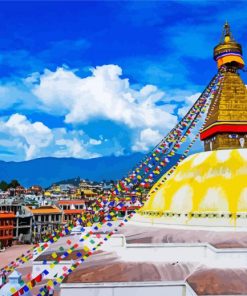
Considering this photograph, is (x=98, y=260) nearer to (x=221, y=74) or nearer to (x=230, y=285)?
(x=230, y=285)

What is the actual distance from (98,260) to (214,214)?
3.70 metres

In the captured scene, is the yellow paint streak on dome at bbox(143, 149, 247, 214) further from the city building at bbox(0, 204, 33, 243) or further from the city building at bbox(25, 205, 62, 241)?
the city building at bbox(25, 205, 62, 241)

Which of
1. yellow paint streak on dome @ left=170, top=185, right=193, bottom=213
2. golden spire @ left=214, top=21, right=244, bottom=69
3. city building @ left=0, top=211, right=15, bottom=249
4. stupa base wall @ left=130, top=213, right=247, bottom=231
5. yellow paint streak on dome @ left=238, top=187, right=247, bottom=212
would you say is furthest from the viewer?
city building @ left=0, top=211, right=15, bottom=249

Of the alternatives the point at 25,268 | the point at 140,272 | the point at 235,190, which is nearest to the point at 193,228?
the point at 235,190

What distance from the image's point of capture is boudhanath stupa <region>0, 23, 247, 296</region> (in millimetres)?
7777

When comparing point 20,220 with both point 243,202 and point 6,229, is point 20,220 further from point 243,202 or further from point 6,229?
point 243,202

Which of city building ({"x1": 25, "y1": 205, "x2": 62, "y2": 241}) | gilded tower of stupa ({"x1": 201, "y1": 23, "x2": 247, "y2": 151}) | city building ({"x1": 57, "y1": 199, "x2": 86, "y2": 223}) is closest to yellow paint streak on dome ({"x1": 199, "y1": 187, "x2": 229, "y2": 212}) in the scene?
gilded tower of stupa ({"x1": 201, "y1": 23, "x2": 247, "y2": 151})

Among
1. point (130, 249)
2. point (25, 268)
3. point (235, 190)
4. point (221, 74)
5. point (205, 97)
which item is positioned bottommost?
point (25, 268)

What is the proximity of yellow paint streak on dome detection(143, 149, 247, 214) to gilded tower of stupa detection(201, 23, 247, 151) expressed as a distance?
2.49 feet

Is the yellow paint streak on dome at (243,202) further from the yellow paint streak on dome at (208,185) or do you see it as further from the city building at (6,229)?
the city building at (6,229)

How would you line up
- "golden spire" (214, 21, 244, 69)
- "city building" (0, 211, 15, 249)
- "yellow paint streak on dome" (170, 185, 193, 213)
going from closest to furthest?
"yellow paint streak on dome" (170, 185, 193, 213) → "golden spire" (214, 21, 244, 69) → "city building" (0, 211, 15, 249)

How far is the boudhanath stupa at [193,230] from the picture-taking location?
7.78 metres

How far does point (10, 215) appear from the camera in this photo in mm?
31781

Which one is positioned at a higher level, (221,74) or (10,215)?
(221,74)
